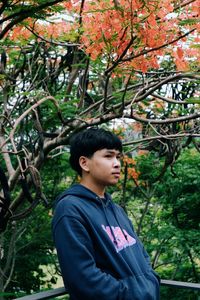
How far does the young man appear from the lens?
1.56m

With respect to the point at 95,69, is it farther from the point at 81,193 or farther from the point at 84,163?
the point at 81,193

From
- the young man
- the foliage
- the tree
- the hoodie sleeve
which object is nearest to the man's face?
the young man

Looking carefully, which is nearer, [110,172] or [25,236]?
[110,172]

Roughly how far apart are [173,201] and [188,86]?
2.00 metres

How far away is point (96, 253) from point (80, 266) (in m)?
0.12

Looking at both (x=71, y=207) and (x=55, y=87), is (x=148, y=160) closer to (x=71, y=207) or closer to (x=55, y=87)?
(x=55, y=87)

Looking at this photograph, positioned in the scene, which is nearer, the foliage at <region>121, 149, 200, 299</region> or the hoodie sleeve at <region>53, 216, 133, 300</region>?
the hoodie sleeve at <region>53, 216, 133, 300</region>

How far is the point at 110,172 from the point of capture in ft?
6.02

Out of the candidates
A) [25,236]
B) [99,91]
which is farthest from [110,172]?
[25,236]

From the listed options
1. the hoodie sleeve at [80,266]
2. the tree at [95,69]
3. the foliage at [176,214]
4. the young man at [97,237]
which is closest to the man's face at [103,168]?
the young man at [97,237]

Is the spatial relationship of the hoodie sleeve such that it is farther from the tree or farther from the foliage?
the foliage

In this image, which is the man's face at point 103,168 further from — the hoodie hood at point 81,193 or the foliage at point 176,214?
the foliage at point 176,214

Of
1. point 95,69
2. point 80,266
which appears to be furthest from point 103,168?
point 95,69

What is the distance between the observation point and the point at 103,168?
6.03 feet
